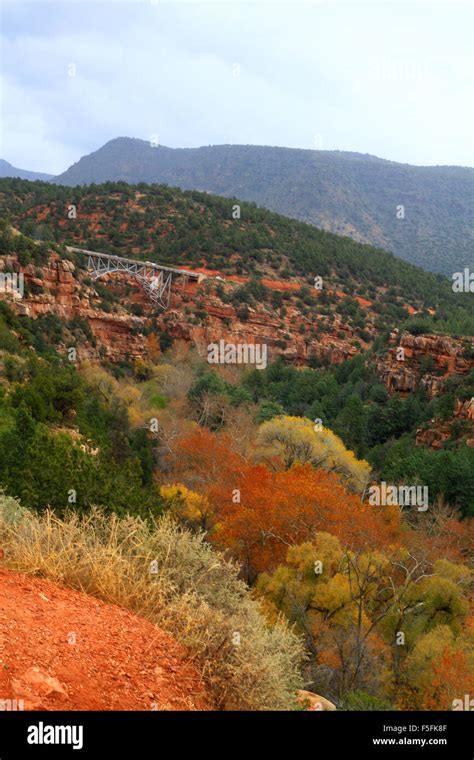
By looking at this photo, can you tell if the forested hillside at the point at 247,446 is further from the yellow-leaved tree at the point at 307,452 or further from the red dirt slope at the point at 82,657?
the red dirt slope at the point at 82,657

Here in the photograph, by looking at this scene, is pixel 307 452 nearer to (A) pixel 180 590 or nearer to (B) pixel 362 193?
(A) pixel 180 590

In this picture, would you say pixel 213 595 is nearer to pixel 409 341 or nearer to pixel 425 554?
pixel 425 554

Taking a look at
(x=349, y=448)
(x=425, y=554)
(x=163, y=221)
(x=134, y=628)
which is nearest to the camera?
(x=134, y=628)

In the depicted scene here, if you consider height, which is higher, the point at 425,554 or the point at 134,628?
the point at 134,628

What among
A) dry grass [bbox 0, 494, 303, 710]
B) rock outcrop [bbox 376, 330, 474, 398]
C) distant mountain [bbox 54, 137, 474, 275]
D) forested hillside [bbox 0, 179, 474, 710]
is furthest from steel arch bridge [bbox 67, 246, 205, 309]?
dry grass [bbox 0, 494, 303, 710]

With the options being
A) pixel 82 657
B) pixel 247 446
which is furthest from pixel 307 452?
pixel 82 657

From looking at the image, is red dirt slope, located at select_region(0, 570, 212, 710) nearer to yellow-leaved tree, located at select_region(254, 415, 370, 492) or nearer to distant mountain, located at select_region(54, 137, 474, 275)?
yellow-leaved tree, located at select_region(254, 415, 370, 492)
